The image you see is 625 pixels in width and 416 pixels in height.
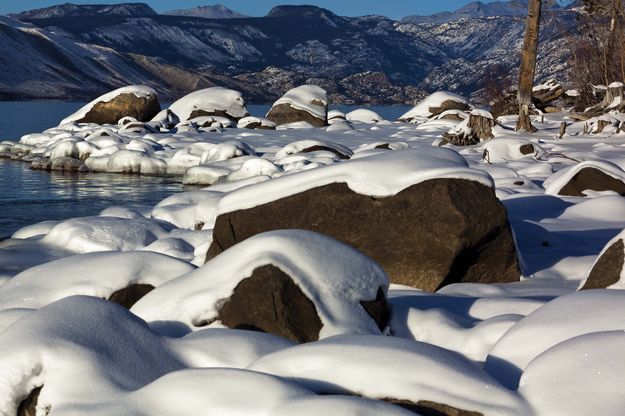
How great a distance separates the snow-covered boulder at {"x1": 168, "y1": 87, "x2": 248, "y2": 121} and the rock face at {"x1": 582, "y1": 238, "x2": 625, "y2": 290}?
25.2m

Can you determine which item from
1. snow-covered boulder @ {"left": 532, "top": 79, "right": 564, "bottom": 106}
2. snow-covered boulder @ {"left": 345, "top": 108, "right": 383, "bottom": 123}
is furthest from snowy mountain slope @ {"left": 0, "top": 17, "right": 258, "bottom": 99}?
snow-covered boulder @ {"left": 532, "top": 79, "right": 564, "bottom": 106}

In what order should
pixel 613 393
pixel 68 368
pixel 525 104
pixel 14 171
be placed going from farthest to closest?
1. pixel 14 171
2. pixel 525 104
3. pixel 68 368
4. pixel 613 393

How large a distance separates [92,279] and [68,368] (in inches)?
80.1

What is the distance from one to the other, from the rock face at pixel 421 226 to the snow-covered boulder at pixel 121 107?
2309 centimetres

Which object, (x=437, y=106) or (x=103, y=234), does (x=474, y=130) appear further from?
(x=437, y=106)

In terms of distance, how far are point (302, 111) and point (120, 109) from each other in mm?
6141

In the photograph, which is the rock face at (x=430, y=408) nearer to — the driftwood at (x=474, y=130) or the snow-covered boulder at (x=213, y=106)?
the driftwood at (x=474, y=130)

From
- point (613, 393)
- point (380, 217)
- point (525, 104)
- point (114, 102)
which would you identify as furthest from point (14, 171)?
point (613, 393)

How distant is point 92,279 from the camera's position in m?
5.30

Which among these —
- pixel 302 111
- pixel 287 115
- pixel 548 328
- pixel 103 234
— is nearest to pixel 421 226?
pixel 548 328

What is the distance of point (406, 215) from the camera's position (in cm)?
622

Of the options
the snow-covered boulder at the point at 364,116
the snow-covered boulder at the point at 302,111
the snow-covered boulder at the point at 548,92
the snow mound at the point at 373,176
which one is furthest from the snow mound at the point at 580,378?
the snow-covered boulder at the point at 364,116

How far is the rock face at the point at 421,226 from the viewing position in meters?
6.12

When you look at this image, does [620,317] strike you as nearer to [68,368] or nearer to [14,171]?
[68,368]
